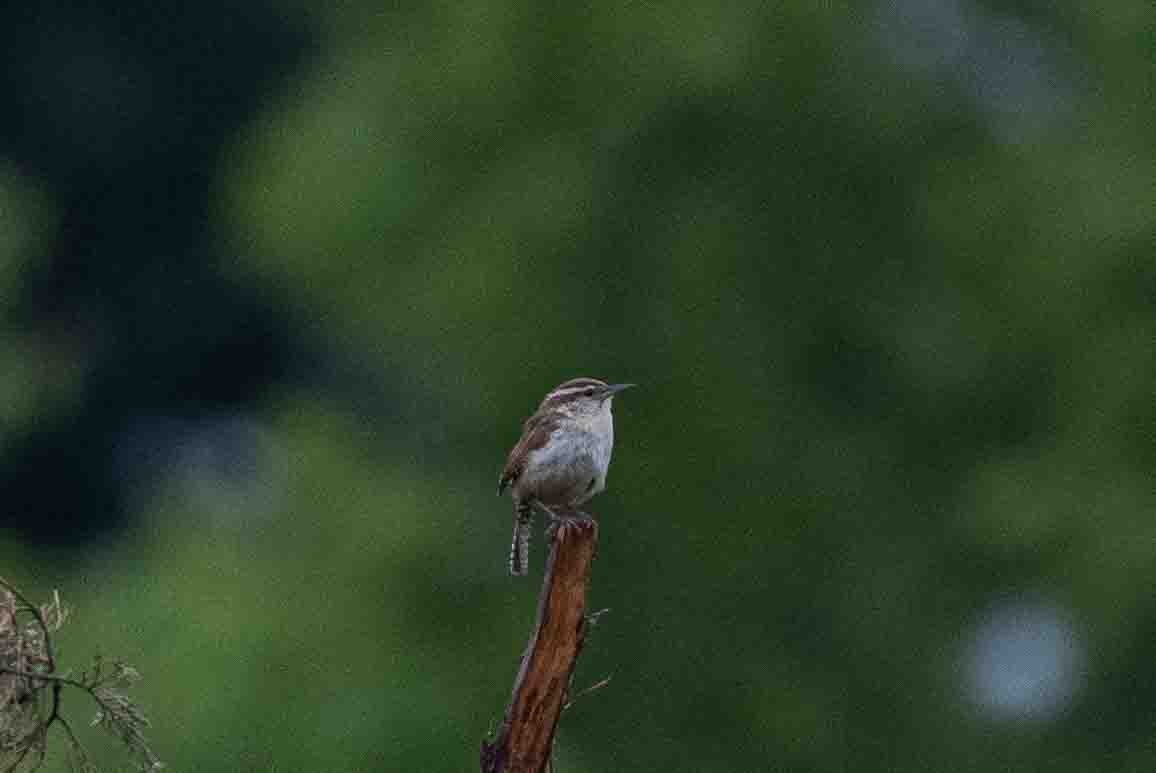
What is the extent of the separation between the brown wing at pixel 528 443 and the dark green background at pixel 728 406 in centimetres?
555

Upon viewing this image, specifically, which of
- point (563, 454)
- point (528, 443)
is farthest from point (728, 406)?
point (563, 454)

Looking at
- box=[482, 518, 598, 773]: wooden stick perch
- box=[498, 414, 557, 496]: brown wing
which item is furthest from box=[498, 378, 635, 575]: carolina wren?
box=[482, 518, 598, 773]: wooden stick perch

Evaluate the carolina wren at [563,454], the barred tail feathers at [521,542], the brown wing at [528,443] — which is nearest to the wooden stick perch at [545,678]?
the carolina wren at [563,454]

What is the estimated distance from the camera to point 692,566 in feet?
53.7

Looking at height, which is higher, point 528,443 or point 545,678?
point 528,443

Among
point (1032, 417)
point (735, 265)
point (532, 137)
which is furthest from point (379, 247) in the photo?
point (1032, 417)

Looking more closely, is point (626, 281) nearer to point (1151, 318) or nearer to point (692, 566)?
point (692, 566)

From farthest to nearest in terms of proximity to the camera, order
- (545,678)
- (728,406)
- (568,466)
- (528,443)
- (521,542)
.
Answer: (728,406), (521,542), (528,443), (568,466), (545,678)

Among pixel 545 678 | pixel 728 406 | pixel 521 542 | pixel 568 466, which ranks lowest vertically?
pixel 545 678

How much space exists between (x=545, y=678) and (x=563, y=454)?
2.29 metres

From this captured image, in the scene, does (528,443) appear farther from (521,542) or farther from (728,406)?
(728,406)

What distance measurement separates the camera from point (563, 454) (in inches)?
386

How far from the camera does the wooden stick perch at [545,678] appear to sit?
7496 millimetres

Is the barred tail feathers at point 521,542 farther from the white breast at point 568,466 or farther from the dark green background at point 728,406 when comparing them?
A: the dark green background at point 728,406
